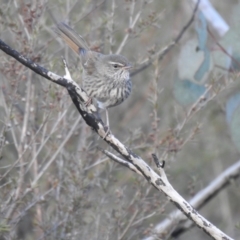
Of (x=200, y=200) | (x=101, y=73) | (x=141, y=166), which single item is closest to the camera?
(x=141, y=166)

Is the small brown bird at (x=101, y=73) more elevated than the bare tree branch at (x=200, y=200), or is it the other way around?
the small brown bird at (x=101, y=73)

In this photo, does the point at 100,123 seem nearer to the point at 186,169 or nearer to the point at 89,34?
the point at 89,34

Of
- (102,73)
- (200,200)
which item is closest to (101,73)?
(102,73)

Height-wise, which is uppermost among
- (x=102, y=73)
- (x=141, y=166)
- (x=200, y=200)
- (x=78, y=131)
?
(x=102, y=73)

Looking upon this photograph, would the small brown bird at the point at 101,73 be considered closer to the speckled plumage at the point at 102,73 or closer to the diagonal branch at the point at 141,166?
the speckled plumage at the point at 102,73

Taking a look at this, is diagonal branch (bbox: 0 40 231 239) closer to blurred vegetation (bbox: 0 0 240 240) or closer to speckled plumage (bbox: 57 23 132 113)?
blurred vegetation (bbox: 0 0 240 240)

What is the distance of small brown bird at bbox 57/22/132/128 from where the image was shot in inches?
217

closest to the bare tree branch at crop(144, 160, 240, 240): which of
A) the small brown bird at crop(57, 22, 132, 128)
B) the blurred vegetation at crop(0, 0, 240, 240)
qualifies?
the blurred vegetation at crop(0, 0, 240, 240)

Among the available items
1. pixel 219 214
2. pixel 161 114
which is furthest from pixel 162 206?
pixel 219 214

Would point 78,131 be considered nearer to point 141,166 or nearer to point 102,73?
point 102,73

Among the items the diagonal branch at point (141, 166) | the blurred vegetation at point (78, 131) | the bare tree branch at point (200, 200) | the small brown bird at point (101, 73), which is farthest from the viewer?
the bare tree branch at point (200, 200)

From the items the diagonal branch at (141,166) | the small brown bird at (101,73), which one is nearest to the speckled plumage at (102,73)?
the small brown bird at (101,73)

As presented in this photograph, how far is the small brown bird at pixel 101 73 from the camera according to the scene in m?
5.52

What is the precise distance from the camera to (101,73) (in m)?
5.73
